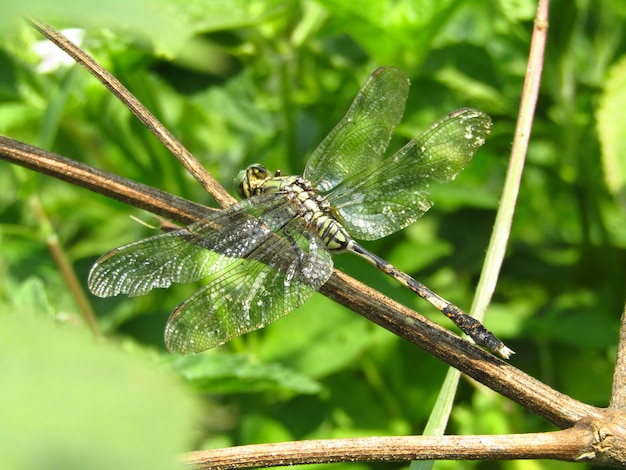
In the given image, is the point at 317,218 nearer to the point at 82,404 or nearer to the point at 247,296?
the point at 247,296

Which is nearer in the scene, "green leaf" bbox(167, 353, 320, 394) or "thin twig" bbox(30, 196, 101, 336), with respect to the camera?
"green leaf" bbox(167, 353, 320, 394)

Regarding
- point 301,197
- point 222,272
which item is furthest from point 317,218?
point 222,272

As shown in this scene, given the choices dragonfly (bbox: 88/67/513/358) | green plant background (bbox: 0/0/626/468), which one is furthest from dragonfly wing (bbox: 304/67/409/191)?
green plant background (bbox: 0/0/626/468)

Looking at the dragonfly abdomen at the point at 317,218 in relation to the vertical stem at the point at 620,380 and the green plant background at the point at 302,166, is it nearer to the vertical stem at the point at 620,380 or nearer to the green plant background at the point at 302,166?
the green plant background at the point at 302,166

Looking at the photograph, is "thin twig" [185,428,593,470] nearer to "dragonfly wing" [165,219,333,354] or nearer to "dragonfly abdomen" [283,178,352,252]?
"dragonfly wing" [165,219,333,354]

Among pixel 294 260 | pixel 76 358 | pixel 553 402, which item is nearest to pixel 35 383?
pixel 76 358

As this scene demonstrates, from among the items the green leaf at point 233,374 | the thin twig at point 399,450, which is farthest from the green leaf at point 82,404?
the green leaf at point 233,374

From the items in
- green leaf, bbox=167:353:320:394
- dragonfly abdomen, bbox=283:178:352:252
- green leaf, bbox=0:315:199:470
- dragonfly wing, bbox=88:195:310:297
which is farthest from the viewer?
dragonfly abdomen, bbox=283:178:352:252
